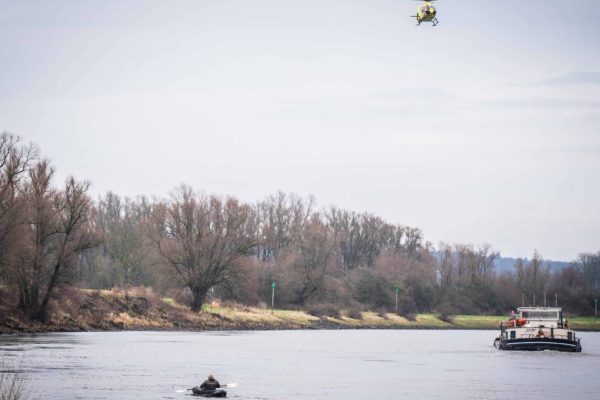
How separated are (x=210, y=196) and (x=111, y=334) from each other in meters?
33.7

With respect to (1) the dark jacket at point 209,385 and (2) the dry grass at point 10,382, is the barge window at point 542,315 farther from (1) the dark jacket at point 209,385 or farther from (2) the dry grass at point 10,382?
(2) the dry grass at point 10,382

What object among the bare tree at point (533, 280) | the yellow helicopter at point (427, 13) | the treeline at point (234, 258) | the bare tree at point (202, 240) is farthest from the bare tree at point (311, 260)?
the yellow helicopter at point (427, 13)

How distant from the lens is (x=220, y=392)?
1574 inches

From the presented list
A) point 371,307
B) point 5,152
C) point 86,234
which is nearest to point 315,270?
point 371,307

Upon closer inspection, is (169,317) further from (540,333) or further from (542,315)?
(540,333)

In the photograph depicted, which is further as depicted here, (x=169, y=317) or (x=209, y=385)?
(x=169, y=317)

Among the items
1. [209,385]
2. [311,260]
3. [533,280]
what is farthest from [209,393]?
[533,280]

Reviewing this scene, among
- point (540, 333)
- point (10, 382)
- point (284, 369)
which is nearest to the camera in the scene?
point (10, 382)

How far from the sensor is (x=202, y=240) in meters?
112

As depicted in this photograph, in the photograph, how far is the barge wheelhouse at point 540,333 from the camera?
3103 inches

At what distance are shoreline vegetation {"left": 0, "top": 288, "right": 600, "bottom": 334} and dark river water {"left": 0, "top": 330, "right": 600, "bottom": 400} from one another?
530 centimetres

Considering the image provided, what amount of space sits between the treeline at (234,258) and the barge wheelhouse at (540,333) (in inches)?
1469

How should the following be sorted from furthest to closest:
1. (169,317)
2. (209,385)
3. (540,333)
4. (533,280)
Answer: (533,280), (169,317), (540,333), (209,385)

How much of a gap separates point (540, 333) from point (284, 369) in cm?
3117
